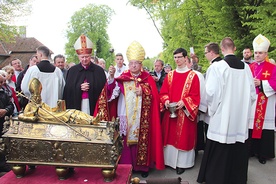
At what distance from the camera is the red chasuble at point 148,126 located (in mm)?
4270

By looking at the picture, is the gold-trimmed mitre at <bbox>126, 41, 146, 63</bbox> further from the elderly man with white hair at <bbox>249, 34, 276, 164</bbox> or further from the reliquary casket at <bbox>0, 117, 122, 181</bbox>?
the elderly man with white hair at <bbox>249, 34, 276, 164</bbox>

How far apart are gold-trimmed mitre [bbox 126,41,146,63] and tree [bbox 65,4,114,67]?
1436 inches

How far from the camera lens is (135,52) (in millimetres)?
4227

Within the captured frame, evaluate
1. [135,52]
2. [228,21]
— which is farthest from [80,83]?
[228,21]

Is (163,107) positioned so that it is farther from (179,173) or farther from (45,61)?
(45,61)

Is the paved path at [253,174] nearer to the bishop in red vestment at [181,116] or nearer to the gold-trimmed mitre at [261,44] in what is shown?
the bishop in red vestment at [181,116]

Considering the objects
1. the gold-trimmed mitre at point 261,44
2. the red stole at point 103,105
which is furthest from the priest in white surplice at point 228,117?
the red stole at point 103,105

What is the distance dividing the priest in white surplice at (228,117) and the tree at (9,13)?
21.0 m

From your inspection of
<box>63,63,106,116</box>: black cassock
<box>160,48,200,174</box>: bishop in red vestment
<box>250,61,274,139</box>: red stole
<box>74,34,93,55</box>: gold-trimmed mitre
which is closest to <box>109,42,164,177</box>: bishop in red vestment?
<box>63,63,106,116</box>: black cassock

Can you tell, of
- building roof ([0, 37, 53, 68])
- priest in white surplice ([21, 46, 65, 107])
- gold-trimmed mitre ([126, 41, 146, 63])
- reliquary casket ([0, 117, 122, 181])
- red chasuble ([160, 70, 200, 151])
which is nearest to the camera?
reliquary casket ([0, 117, 122, 181])

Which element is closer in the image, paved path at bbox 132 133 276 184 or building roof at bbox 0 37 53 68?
paved path at bbox 132 133 276 184

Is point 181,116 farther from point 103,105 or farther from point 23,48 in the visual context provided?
point 23,48

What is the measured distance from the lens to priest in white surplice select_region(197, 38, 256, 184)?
3.76 metres

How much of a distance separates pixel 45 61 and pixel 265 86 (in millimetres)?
3967
